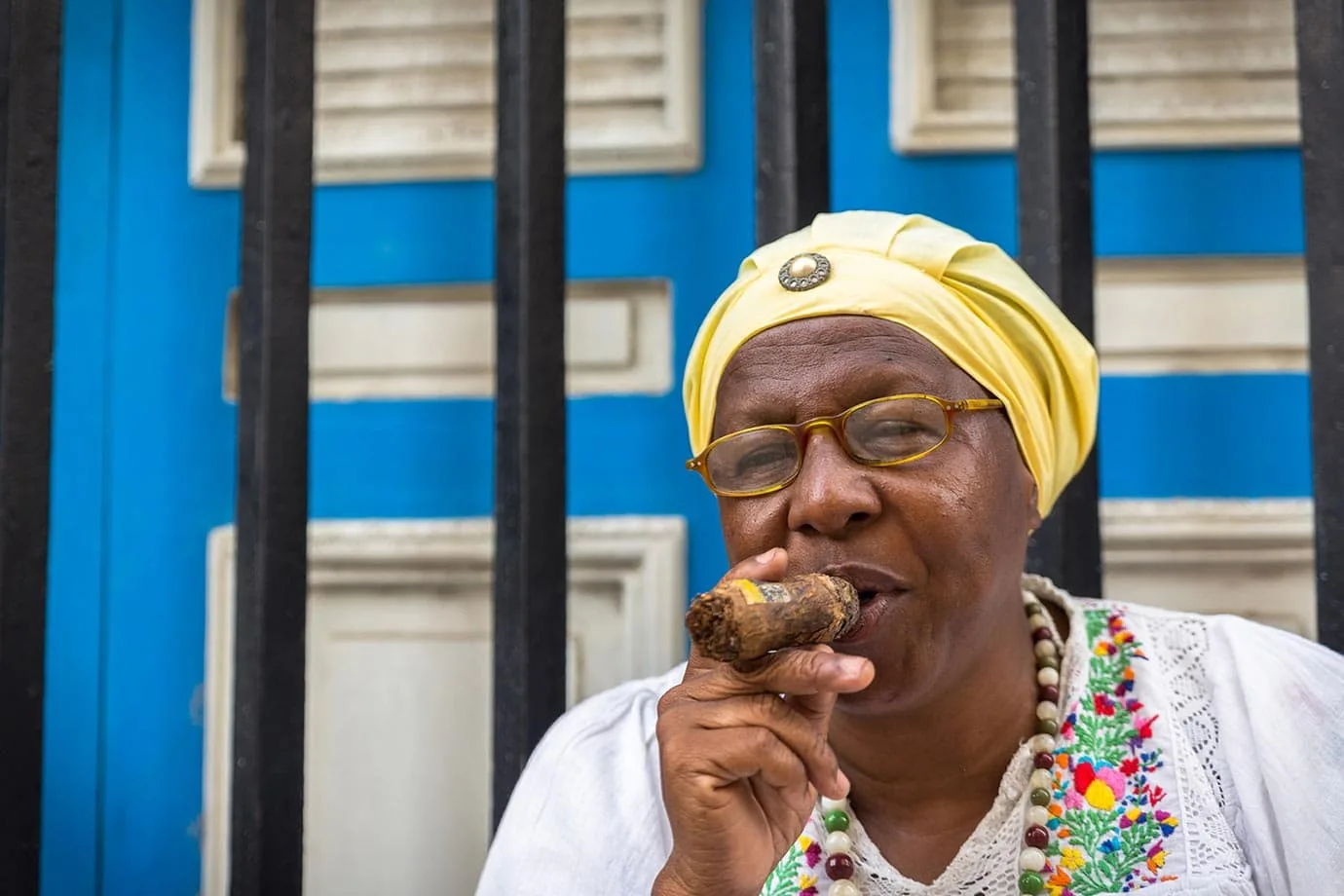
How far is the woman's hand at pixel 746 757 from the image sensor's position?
50.1 inches

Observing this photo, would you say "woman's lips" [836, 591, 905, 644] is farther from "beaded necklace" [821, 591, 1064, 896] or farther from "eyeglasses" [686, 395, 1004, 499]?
"beaded necklace" [821, 591, 1064, 896]

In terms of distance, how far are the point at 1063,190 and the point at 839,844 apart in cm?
103

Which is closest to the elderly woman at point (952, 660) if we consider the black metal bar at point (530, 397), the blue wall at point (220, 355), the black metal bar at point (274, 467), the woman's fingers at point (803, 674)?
the woman's fingers at point (803, 674)

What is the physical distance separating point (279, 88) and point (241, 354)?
0.40m

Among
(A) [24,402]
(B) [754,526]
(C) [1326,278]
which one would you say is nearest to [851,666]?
(B) [754,526]

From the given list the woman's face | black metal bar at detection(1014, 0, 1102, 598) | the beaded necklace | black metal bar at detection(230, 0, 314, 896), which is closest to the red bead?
the beaded necklace

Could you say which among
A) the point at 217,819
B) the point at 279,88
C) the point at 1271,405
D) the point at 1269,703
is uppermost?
the point at 279,88

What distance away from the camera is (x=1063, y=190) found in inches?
79.0

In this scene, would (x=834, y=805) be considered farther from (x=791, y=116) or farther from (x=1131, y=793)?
(x=791, y=116)

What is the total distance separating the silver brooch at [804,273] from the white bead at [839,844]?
670 mm

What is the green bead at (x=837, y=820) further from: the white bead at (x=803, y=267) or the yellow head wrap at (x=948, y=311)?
the white bead at (x=803, y=267)

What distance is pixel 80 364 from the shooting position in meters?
2.48

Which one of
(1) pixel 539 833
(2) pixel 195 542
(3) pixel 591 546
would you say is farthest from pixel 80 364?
(1) pixel 539 833

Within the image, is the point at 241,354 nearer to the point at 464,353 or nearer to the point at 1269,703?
the point at 464,353
